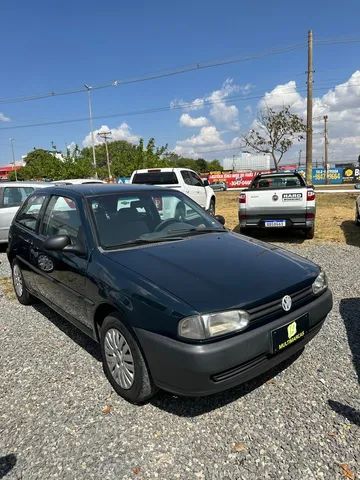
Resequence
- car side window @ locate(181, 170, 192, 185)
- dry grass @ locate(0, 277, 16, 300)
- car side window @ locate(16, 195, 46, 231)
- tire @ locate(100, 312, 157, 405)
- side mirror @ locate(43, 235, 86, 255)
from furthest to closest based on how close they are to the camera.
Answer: car side window @ locate(181, 170, 192, 185)
dry grass @ locate(0, 277, 16, 300)
car side window @ locate(16, 195, 46, 231)
side mirror @ locate(43, 235, 86, 255)
tire @ locate(100, 312, 157, 405)

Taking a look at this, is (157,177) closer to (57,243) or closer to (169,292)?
(57,243)

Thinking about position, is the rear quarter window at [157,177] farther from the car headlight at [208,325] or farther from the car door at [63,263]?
the car headlight at [208,325]

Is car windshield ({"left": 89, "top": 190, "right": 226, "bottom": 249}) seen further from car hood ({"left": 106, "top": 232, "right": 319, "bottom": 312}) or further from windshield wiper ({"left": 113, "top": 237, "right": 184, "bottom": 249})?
car hood ({"left": 106, "top": 232, "right": 319, "bottom": 312})

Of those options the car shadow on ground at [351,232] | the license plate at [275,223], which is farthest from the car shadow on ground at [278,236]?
the car shadow on ground at [351,232]

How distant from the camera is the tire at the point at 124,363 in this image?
2717 mm

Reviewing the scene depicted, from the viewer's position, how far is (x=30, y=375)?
342 cm

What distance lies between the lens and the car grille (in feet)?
8.37

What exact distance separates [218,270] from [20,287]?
341 cm

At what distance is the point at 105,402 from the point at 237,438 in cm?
106

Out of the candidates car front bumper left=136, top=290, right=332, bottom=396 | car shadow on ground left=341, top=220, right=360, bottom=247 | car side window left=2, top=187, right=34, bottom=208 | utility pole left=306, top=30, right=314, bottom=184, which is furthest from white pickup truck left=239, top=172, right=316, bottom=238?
utility pole left=306, top=30, right=314, bottom=184

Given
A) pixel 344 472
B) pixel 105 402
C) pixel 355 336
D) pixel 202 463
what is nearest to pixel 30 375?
pixel 105 402

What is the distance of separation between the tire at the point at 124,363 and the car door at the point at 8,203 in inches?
261

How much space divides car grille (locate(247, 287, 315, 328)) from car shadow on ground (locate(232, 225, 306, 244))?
6156mm

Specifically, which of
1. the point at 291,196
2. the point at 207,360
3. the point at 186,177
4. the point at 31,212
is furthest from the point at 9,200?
the point at 207,360
